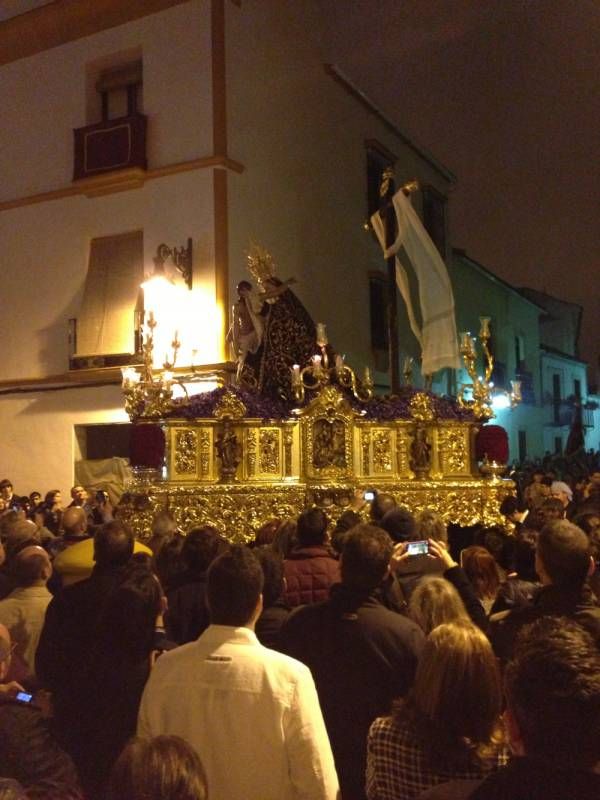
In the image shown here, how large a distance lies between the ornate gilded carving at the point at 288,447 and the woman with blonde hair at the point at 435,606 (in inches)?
293

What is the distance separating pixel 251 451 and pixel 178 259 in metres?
6.06

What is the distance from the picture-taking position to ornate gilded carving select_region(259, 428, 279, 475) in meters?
11.4

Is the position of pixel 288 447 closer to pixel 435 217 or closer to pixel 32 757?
pixel 32 757

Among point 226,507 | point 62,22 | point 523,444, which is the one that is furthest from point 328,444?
point 523,444

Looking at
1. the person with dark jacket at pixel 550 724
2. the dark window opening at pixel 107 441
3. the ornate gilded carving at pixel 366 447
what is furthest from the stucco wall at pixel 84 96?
the person with dark jacket at pixel 550 724

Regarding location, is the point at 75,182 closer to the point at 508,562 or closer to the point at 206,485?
the point at 206,485

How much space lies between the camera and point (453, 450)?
1179 centimetres

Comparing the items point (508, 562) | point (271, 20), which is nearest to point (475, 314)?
point (271, 20)

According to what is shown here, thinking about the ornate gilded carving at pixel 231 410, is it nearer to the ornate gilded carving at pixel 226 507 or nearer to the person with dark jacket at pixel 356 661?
the ornate gilded carving at pixel 226 507

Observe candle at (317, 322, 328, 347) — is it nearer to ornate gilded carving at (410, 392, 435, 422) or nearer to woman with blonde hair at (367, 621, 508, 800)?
ornate gilded carving at (410, 392, 435, 422)

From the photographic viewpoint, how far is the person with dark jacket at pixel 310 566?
16.4 feet

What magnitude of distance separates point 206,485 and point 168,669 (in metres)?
8.14

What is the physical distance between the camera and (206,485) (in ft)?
36.2

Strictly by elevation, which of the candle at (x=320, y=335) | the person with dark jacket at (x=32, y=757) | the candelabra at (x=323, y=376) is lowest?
the person with dark jacket at (x=32, y=757)
